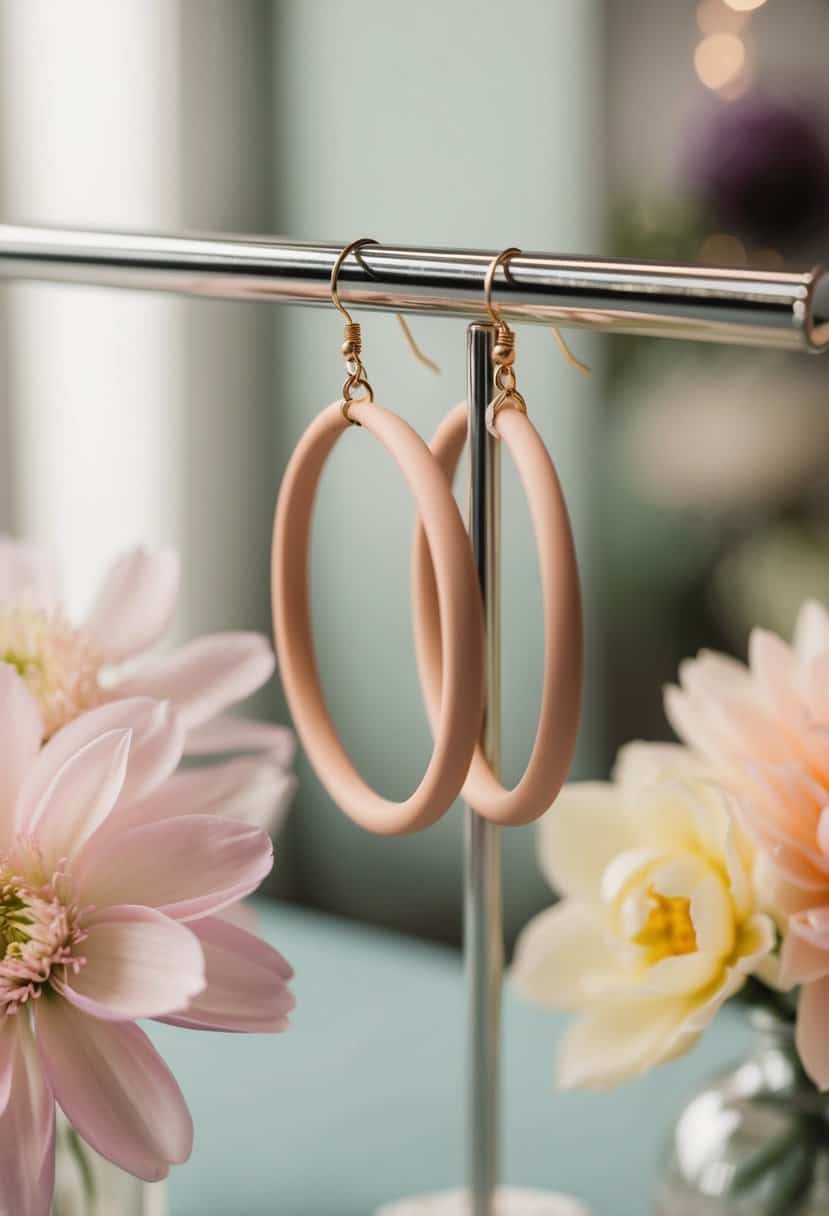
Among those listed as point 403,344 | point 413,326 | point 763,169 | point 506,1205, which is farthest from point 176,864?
point 403,344

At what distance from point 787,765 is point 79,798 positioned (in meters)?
0.22

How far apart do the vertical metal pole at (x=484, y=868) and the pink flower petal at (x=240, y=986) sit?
0.37ft

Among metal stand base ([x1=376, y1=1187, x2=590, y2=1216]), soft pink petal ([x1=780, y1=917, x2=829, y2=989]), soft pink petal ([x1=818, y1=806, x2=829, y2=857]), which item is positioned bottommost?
metal stand base ([x1=376, y1=1187, x2=590, y2=1216])

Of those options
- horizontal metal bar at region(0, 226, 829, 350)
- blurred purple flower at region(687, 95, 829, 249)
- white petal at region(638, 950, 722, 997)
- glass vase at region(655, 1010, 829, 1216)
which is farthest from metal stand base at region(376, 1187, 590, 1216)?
blurred purple flower at region(687, 95, 829, 249)

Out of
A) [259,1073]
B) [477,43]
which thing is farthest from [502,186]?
[259,1073]

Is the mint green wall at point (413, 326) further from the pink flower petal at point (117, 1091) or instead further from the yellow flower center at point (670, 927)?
the pink flower petal at point (117, 1091)

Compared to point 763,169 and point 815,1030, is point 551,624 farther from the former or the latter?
point 763,169

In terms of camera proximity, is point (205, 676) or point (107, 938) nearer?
point (107, 938)

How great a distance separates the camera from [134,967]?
0.36 m

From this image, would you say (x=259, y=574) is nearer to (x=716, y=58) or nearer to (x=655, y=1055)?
(x=716, y=58)

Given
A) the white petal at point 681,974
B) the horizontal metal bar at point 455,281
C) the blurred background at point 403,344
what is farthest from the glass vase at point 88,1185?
the blurred background at point 403,344

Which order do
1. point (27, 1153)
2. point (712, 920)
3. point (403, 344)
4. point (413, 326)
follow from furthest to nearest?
point (403, 344) < point (413, 326) < point (712, 920) < point (27, 1153)

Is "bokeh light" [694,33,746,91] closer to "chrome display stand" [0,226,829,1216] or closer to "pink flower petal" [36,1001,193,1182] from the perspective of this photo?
"chrome display stand" [0,226,829,1216]

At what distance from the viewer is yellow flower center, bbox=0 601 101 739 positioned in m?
0.48
